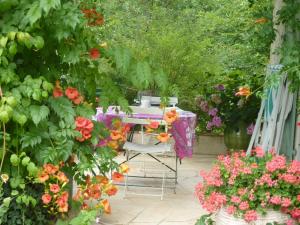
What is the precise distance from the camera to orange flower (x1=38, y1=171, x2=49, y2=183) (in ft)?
7.57

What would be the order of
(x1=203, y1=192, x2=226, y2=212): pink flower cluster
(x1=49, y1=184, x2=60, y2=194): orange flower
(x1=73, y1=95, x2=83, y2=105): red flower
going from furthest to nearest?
(x1=203, y1=192, x2=226, y2=212): pink flower cluster
(x1=73, y1=95, x2=83, y2=105): red flower
(x1=49, y1=184, x2=60, y2=194): orange flower

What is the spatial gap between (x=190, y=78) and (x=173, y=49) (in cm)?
45

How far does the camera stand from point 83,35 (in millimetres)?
2383

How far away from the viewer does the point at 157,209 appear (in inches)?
154

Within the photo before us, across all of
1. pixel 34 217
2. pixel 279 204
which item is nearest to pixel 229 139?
pixel 279 204

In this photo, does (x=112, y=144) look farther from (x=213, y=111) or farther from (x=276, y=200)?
(x=213, y=111)

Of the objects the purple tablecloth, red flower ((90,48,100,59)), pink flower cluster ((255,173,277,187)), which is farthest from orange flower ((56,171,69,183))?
the purple tablecloth

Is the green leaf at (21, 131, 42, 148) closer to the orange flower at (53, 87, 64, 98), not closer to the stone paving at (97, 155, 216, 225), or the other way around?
the orange flower at (53, 87, 64, 98)

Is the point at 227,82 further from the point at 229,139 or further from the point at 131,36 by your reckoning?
the point at 131,36

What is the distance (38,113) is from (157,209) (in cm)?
A: 188

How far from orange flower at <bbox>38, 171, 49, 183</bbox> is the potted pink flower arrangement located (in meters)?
1.06

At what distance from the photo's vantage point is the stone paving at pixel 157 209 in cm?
360

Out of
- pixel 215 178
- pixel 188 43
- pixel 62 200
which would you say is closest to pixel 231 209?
pixel 215 178

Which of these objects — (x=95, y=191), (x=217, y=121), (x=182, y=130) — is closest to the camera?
(x=95, y=191)
